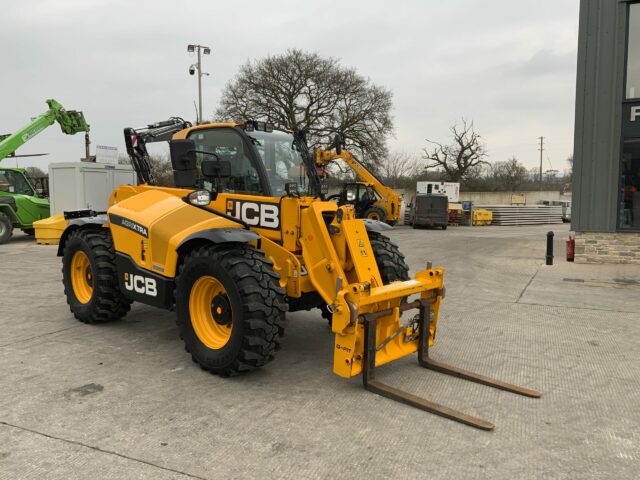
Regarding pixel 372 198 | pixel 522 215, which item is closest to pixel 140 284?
pixel 372 198

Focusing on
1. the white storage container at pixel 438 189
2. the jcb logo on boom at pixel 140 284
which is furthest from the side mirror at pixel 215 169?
the white storage container at pixel 438 189

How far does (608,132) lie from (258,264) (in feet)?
34.0

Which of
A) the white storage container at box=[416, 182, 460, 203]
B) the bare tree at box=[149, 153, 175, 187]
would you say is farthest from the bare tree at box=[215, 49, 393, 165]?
the bare tree at box=[149, 153, 175, 187]

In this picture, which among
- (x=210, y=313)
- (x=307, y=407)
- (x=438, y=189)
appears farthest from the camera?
(x=438, y=189)

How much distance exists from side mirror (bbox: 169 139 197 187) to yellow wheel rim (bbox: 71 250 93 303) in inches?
89.1

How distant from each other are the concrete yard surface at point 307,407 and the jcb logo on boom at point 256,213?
1316mm

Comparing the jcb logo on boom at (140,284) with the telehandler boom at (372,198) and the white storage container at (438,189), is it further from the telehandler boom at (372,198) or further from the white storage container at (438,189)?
the white storage container at (438,189)

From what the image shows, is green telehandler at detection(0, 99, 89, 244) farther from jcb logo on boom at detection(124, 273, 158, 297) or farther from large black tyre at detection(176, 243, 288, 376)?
large black tyre at detection(176, 243, 288, 376)

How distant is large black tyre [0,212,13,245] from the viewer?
625 inches

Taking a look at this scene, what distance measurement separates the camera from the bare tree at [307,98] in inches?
1216

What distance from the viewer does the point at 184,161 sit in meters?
4.78

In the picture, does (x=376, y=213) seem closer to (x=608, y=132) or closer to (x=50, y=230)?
(x=608, y=132)

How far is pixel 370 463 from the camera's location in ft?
10.2

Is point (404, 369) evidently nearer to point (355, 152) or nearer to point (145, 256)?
point (145, 256)
